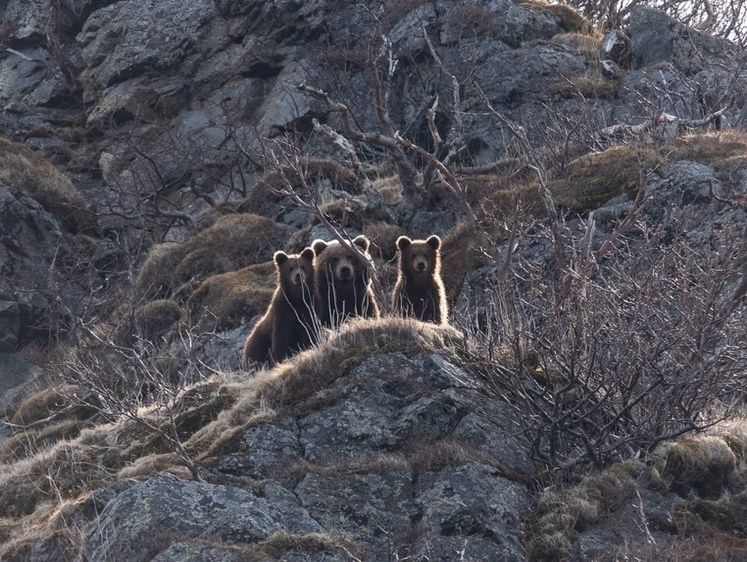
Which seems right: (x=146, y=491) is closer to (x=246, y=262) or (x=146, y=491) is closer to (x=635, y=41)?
(x=246, y=262)

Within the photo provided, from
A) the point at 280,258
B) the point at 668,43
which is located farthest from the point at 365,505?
the point at 668,43

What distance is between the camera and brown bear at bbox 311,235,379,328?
1396 centimetres

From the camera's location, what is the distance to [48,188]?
27.2 m

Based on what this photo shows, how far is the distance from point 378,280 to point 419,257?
1.00 m

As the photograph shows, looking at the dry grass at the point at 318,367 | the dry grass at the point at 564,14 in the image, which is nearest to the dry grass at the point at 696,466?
the dry grass at the point at 318,367

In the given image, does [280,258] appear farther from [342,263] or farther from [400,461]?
[400,461]

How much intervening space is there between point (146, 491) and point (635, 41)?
65.9 ft

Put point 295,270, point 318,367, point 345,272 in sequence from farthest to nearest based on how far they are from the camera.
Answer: point 295,270
point 345,272
point 318,367

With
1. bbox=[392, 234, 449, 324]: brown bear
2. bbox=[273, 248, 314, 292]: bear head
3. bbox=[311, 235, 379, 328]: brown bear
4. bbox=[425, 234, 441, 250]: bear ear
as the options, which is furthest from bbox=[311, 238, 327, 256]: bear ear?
bbox=[425, 234, 441, 250]: bear ear

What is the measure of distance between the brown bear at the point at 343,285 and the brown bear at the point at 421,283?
14.4 inches

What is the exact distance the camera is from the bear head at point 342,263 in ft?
45.5

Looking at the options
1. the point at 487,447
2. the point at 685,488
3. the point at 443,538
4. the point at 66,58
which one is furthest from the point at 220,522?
the point at 66,58

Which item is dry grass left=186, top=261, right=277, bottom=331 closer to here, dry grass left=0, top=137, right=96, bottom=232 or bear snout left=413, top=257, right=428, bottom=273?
bear snout left=413, top=257, right=428, bottom=273

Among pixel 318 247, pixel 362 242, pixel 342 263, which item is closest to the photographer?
pixel 342 263
